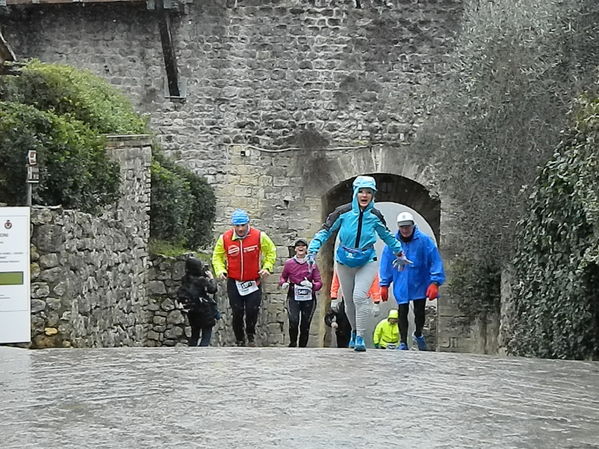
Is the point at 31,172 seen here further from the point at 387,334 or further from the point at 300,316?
the point at 387,334

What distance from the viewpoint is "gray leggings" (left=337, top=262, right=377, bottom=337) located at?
8.31 meters

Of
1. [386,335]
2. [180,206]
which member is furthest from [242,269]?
[180,206]

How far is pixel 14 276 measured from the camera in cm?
817

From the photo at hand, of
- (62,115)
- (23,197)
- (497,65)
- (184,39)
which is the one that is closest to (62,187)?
(23,197)

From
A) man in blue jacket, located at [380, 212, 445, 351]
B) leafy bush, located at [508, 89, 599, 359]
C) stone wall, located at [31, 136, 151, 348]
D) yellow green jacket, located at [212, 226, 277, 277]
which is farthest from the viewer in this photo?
yellow green jacket, located at [212, 226, 277, 277]

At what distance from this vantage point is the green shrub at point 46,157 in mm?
9305

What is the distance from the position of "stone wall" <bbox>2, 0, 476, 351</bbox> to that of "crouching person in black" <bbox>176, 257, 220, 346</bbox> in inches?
295

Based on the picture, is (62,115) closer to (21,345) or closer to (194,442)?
(21,345)

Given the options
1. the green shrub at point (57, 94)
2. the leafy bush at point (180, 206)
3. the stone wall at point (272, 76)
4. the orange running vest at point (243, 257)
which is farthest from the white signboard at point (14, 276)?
the stone wall at point (272, 76)

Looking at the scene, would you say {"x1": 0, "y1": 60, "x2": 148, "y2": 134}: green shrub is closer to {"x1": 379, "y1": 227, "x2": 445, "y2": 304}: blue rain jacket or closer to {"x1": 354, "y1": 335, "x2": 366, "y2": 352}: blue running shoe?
{"x1": 379, "y1": 227, "x2": 445, "y2": 304}: blue rain jacket

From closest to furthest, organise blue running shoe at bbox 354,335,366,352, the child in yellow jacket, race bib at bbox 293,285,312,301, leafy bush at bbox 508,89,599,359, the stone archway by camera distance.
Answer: leafy bush at bbox 508,89,599,359
blue running shoe at bbox 354,335,366,352
race bib at bbox 293,285,312,301
the child in yellow jacket
the stone archway

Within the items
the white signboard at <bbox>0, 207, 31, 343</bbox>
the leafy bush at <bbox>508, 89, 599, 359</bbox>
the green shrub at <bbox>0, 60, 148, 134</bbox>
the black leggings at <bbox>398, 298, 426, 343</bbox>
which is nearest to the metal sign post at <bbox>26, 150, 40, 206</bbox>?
the white signboard at <bbox>0, 207, 31, 343</bbox>

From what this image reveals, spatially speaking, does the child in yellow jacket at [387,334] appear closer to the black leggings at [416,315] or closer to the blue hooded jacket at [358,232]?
the black leggings at [416,315]

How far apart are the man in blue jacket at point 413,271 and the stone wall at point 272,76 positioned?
9.54 m
